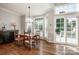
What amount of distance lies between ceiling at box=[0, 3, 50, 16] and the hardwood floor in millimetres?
657

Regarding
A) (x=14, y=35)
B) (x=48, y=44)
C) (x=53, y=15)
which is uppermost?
(x=53, y=15)

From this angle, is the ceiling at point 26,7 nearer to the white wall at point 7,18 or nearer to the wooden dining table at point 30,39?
the white wall at point 7,18

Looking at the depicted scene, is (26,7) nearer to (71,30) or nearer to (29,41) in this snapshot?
(29,41)

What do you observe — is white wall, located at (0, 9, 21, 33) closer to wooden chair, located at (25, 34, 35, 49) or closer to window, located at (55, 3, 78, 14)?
wooden chair, located at (25, 34, 35, 49)

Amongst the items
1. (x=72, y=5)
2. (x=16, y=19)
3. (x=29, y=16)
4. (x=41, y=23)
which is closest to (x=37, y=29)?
(x=41, y=23)

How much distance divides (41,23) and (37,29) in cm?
15

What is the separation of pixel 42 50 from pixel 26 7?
3.23 feet

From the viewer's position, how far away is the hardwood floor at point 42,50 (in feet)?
8.71

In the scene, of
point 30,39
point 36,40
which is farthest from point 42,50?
point 30,39

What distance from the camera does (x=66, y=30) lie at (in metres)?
2.68

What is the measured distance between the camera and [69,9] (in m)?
2.64

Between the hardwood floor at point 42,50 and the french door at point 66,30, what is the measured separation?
0.15 meters

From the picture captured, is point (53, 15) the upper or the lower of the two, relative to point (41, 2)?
lower
